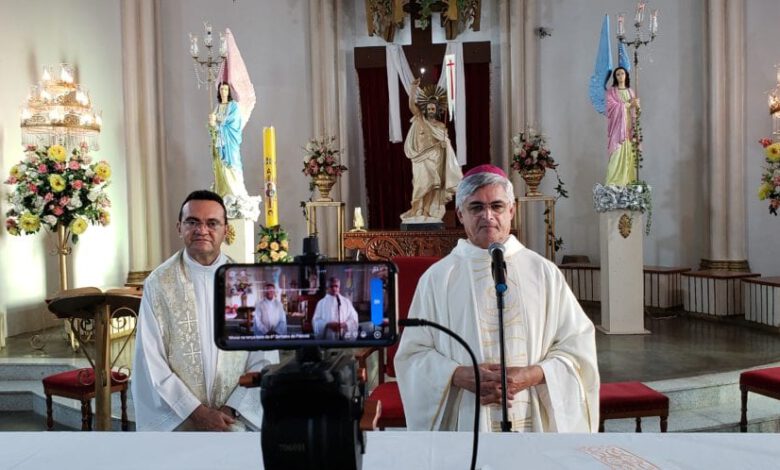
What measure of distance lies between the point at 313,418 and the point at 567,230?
9.04 meters

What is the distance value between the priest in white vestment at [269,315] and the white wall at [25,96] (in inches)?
280

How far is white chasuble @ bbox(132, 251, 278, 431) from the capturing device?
258cm

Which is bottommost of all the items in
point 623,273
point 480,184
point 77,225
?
point 623,273

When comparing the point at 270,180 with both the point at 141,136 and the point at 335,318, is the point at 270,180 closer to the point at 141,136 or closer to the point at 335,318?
the point at 141,136

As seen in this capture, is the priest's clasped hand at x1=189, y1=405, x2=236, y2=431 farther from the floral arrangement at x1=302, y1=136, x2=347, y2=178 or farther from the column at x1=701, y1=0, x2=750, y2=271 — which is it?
the column at x1=701, y1=0, x2=750, y2=271

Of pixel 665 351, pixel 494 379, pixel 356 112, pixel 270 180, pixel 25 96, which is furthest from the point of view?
pixel 356 112

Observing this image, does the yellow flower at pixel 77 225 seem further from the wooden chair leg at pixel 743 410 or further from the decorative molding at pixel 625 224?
the wooden chair leg at pixel 743 410

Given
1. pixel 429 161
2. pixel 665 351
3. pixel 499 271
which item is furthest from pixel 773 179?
pixel 499 271

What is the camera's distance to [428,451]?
5.48 ft

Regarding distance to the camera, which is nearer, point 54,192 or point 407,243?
point 54,192

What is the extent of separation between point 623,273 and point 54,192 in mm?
5859

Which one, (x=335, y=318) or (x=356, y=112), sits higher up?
(x=356, y=112)

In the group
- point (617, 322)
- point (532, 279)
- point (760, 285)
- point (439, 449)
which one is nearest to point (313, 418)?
point (439, 449)

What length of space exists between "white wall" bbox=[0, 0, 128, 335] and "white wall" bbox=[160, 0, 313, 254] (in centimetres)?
88
